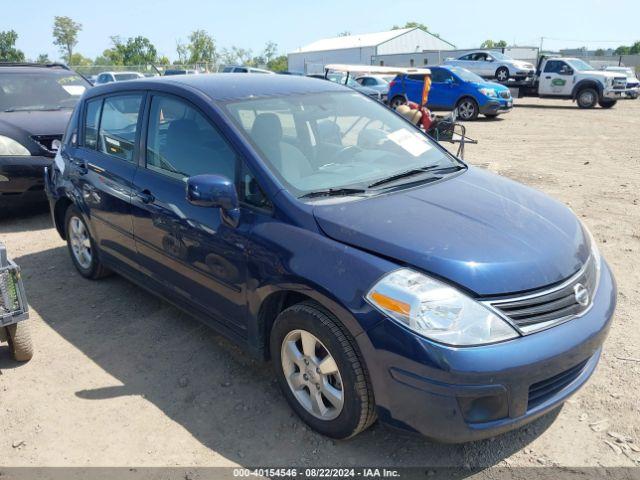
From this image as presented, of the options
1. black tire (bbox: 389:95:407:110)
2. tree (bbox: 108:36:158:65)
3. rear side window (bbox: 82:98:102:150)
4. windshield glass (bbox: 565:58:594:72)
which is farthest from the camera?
tree (bbox: 108:36:158:65)

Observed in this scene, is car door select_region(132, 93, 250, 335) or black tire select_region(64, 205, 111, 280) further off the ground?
car door select_region(132, 93, 250, 335)

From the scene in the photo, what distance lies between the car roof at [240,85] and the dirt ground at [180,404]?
1651 millimetres

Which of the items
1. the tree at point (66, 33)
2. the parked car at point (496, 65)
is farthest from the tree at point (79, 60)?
the parked car at point (496, 65)

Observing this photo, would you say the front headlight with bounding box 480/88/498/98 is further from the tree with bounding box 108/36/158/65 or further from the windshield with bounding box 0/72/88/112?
the tree with bounding box 108/36/158/65

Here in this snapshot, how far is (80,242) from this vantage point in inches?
185

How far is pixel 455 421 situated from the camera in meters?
2.24

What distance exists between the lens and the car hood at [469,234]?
2330 mm

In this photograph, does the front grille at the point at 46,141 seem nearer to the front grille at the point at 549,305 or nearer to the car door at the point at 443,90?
the front grille at the point at 549,305

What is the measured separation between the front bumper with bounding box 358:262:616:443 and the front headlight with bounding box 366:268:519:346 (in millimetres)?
41

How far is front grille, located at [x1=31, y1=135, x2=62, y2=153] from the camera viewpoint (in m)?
6.41

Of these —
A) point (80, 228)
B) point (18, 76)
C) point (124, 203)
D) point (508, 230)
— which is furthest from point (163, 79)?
point (18, 76)

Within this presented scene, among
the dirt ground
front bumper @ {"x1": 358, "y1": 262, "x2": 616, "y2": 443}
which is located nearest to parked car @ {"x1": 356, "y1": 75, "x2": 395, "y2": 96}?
the dirt ground

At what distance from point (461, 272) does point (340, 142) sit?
1445 mm

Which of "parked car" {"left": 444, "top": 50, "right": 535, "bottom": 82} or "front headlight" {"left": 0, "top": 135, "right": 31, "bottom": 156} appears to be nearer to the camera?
"front headlight" {"left": 0, "top": 135, "right": 31, "bottom": 156}
